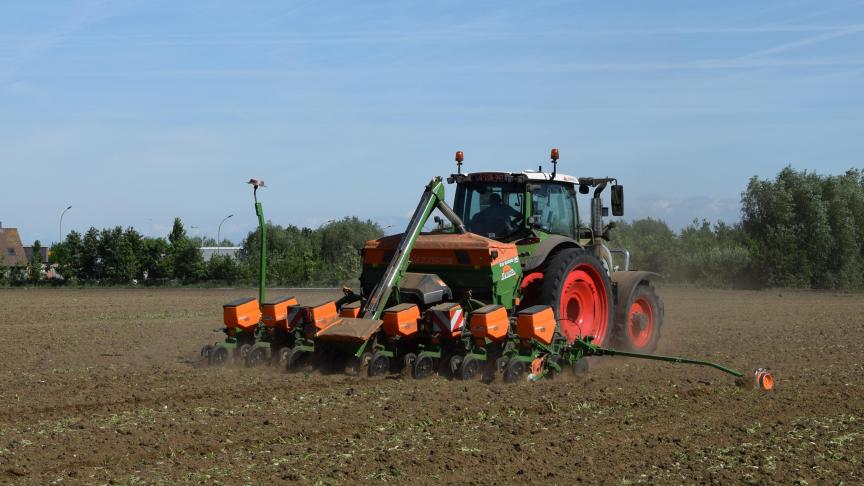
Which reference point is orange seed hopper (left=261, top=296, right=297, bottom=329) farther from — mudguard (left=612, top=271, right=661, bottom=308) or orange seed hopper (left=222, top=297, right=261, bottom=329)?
mudguard (left=612, top=271, right=661, bottom=308)

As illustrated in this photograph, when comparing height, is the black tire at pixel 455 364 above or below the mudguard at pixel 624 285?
below

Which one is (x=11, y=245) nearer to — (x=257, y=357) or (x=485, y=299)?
(x=257, y=357)

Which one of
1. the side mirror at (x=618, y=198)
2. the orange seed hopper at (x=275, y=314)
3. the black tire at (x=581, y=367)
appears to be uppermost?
the side mirror at (x=618, y=198)

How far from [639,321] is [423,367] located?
4078 mm

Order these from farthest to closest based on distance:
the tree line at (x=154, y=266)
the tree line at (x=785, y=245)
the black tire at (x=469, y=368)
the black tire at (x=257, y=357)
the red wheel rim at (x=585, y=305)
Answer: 1. the tree line at (x=154, y=266)
2. the tree line at (x=785, y=245)
3. the red wheel rim at (x=585, y=305)
4. the black tire at (x=257, y=357)
5. the black tire at (x=469, y=368)

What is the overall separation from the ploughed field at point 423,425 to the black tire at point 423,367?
13 centimetres

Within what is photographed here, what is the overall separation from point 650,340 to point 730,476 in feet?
22.3

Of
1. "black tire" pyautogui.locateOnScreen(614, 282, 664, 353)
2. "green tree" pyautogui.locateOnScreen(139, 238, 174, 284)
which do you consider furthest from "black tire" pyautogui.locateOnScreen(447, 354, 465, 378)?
"green tree" pyautogui.locateOnScreen(139, 238, 174, 284)

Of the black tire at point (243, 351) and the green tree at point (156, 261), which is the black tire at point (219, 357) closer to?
the black tire at point (243, 351)

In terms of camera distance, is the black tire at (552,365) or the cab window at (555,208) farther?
the cab window at (555,208)

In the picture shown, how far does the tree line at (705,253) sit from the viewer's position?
3469 cm

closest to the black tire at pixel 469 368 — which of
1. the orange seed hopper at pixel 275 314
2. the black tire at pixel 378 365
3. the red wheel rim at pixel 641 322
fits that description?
the black tire at pixel 378 365

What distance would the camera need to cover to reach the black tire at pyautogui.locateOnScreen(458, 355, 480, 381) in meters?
9.14

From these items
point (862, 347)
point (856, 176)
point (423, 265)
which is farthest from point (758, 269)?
point (423, 265)
